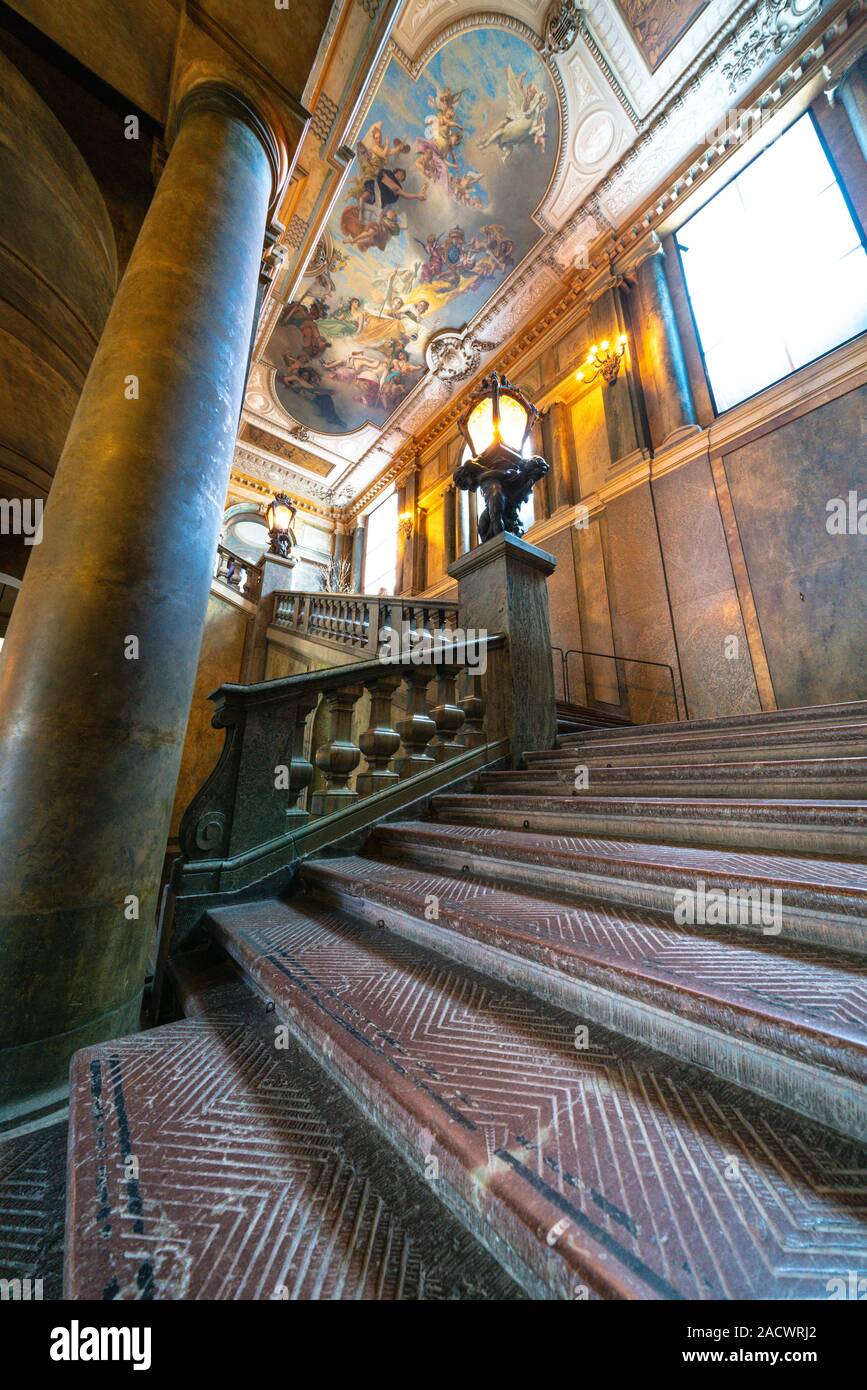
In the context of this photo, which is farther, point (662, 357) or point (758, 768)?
point (662, 357)

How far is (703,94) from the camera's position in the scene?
839cm

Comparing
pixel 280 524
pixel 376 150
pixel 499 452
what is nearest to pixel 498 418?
pixel 499 452

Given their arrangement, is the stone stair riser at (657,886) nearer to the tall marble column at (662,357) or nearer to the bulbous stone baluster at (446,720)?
the bulbous stone baluster at (446,720)

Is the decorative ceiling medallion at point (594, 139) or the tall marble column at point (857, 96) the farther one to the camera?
the decorative ceiling medallion at point (594, 139)

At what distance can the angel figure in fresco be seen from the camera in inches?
348

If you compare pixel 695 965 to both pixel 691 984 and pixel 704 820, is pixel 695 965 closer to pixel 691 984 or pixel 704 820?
pixel 691 984

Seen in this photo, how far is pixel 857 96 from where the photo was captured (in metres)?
7.02

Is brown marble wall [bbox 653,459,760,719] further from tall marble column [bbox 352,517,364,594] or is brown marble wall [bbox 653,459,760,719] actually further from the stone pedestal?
tall marble column [bbox 352,517,364,594]

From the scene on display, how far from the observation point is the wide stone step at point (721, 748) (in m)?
2.44

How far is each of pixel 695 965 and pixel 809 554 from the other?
755 cm

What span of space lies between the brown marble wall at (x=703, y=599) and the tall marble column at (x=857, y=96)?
177 inches

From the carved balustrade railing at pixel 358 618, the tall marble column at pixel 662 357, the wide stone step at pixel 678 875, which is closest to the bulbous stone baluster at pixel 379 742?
the wide stone step at pixel 678 875

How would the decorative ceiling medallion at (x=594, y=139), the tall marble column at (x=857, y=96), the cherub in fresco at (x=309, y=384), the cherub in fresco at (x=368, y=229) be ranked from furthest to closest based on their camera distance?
the cherub in fresco at (x=309, y=384)
the cherub in fresco at (x=368, y=229)
the decorative ceiling medallion at (x=594, y=139)
the tall marble column at (x=857, y=96)

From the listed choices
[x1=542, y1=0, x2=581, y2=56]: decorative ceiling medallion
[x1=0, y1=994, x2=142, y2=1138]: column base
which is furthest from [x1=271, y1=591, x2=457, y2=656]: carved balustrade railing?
[x1=542, y1=0, x2=581, y2=56]: decorative ceiling medallion
